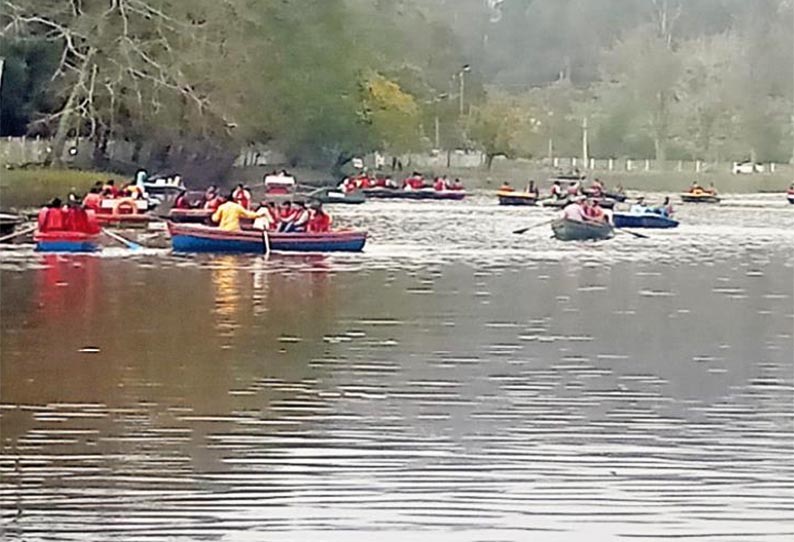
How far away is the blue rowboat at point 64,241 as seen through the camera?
29062mm

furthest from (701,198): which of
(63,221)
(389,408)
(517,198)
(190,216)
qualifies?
(389,408)

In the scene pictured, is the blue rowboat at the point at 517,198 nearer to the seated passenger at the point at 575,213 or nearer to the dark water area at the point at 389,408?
the seated passenger at the point at 575,213

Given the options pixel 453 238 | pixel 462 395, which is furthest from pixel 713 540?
pixel 453 238

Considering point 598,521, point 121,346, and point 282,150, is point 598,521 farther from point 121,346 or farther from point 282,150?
point 282,150

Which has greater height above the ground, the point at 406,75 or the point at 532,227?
the point at 406,75

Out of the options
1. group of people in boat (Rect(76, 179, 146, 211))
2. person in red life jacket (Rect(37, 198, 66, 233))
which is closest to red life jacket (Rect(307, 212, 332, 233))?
person in red life jacket (Rect(37, 198, 66, 233))

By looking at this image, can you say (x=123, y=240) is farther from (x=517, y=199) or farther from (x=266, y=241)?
(x=517, y=199)

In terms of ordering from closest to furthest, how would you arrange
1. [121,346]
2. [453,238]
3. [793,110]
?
1. [121,346]
2. [453,238]
3. [793,110]

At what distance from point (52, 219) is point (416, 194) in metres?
34.3

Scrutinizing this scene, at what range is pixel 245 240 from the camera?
3005 cm

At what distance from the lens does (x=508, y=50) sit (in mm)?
111938

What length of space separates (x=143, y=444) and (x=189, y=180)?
48.9m

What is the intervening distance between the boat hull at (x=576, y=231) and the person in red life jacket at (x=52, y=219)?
12213mm

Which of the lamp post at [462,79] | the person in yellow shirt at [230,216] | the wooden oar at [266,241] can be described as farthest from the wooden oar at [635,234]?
the lamp post at [462,79]
